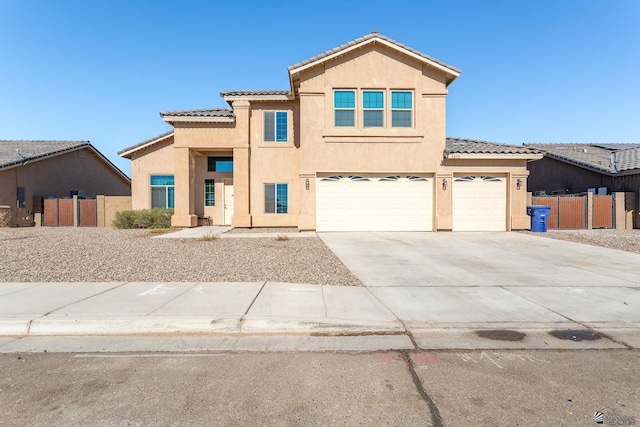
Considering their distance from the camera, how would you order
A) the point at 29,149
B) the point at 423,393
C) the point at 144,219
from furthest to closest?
the point at 29,149, the point at 144,219, the point at 423,393

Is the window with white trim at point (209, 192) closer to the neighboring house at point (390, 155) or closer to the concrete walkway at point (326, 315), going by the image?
the neighboring house at point (390, 155)

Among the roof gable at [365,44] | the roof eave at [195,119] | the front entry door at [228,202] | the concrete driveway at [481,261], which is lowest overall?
the concrete driveway at [481,261]

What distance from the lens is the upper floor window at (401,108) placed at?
52.6 feet

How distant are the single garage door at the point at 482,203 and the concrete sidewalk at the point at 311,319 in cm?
1006

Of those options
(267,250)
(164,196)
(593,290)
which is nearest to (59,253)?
(267,250)

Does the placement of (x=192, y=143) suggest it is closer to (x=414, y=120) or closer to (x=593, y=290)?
(x=414, y=120)

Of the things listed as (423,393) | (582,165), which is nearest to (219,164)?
(423,393)

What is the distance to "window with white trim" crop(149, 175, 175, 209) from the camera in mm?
20219

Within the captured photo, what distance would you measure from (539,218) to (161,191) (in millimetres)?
20227

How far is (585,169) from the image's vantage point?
2195 cm

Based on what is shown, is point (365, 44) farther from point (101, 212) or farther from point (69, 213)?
point (69, 213)

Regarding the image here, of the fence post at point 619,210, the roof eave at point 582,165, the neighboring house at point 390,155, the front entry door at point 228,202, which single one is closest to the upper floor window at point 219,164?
the front entry door at point 228,202

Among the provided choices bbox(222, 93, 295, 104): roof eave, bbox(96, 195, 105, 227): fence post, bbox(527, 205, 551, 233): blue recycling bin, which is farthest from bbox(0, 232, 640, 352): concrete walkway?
bbox(96, 195, 105, 227): fence post

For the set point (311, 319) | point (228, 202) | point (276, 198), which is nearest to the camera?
point (311, 319)
